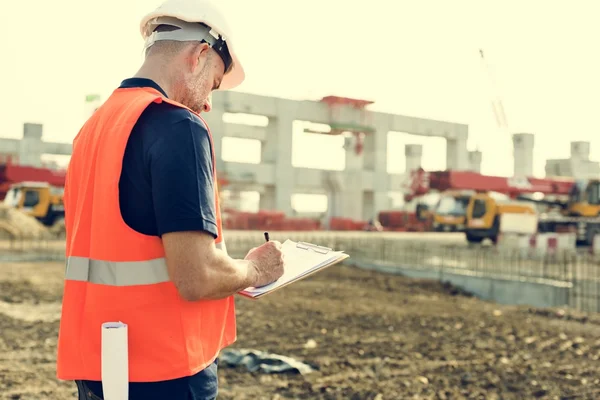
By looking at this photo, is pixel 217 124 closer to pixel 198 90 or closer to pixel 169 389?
pixel 198 90

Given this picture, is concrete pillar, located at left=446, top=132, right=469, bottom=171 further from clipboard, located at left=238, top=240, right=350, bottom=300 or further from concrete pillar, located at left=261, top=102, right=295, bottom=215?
clipboard, located at left=238, top=240, right=350, bottom=300

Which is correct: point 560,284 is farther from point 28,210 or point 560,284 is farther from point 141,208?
point 28,210

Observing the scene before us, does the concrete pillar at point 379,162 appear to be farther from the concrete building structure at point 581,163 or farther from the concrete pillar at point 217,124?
the concrete building structure at point 581,163

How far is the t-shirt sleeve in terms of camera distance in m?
1.42

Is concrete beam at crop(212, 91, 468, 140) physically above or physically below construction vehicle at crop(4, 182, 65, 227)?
above

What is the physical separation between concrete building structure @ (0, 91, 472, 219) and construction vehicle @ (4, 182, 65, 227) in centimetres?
1172

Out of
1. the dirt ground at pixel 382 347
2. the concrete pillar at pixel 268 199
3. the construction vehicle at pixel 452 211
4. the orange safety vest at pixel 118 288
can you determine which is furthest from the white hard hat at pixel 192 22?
the concrete pillar at pixel 268 199

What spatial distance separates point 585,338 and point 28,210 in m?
20.8

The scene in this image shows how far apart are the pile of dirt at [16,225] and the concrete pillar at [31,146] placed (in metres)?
15.9

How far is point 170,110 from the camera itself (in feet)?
4.89

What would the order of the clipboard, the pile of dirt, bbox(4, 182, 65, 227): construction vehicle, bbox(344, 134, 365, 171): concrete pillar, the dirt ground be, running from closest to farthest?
the clipboard < the dirt ground < the pile of dirt < bbox(4, 182, 65, 227): construction vehicle < bbox(344, 134, 365, 171): concrete pillar

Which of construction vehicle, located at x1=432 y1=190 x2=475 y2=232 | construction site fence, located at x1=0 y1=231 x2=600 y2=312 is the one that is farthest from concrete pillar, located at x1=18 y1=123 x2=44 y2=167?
construction vehicle, located at x1=432 y1=190 x2=475 y2=232

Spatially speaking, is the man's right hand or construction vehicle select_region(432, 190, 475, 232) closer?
the man's right hand

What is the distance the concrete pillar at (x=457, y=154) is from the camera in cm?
4547
